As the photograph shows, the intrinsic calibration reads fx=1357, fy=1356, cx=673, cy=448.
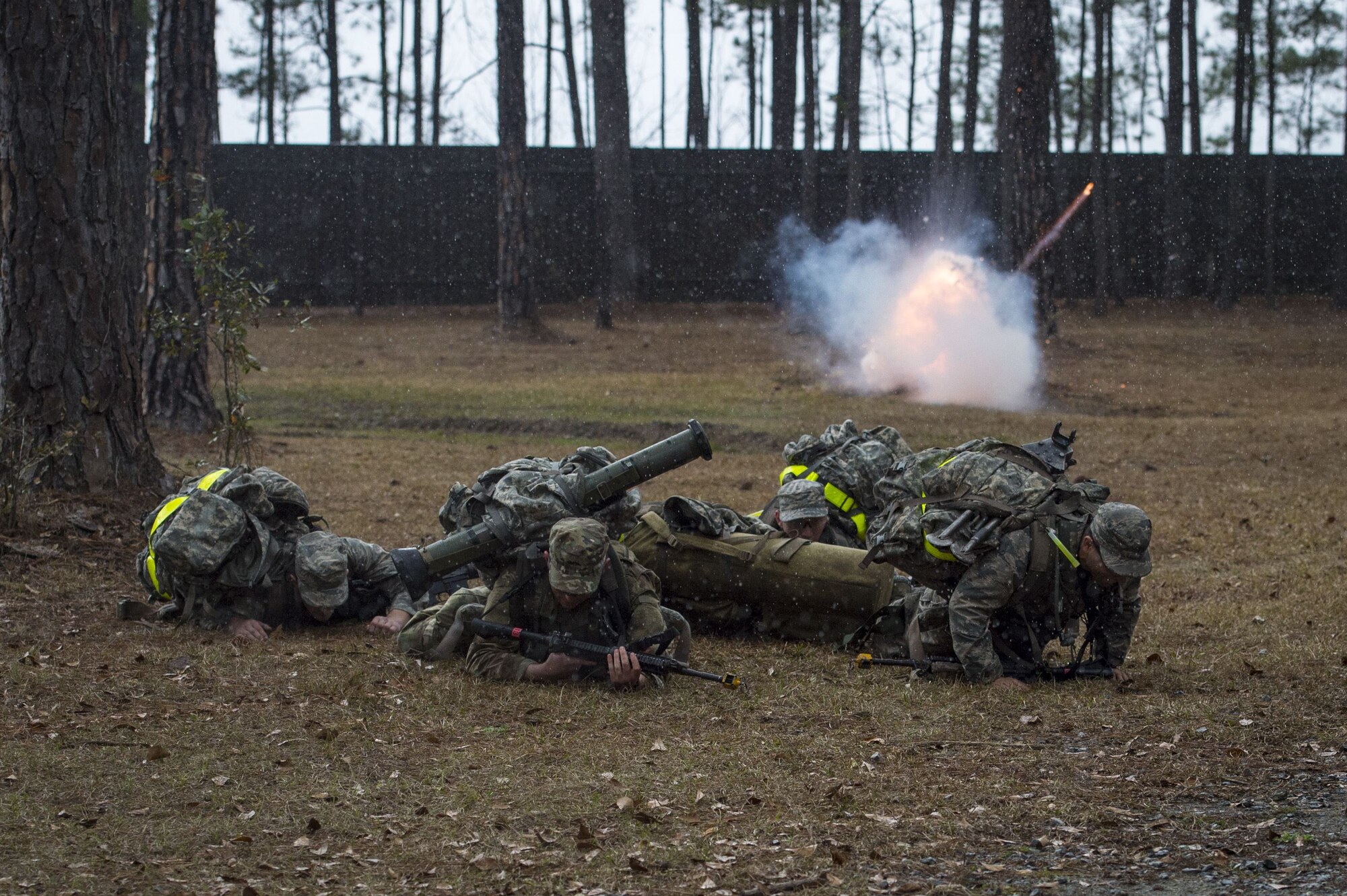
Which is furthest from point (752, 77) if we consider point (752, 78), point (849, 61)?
point (849, 61)

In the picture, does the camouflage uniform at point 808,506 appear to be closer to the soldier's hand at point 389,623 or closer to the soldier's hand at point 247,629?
the soldier's hand at point 389,623

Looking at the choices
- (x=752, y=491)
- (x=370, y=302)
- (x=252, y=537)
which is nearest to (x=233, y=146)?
(x=370, y=302)

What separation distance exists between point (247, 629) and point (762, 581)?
274cm

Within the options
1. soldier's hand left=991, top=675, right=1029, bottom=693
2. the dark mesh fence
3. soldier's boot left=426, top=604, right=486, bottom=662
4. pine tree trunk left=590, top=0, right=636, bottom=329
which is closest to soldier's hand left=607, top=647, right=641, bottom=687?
soldier's boot left=426, top=604, right=486, bottom=662

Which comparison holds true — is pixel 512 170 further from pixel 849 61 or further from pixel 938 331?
pixel 849 61

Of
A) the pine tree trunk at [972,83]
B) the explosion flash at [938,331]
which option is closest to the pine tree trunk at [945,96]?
the pine tree trunk at [972,83]

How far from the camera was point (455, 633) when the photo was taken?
6711 millimetres

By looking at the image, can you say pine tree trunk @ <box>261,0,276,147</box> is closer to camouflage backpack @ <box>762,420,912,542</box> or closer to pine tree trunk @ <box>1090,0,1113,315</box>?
pine tree trunk @ <box>1090,0,1113,315</box>

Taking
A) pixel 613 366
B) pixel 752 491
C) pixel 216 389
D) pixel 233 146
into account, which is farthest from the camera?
pixel 233 146

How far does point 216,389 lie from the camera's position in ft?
62.3

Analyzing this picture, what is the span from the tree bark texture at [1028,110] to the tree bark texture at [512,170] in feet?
27.4

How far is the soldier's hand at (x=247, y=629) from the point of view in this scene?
7.13m

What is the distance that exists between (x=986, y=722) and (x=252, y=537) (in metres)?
3.93

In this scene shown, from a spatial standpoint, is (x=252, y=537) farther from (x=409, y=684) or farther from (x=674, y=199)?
(x=674, y=199)
